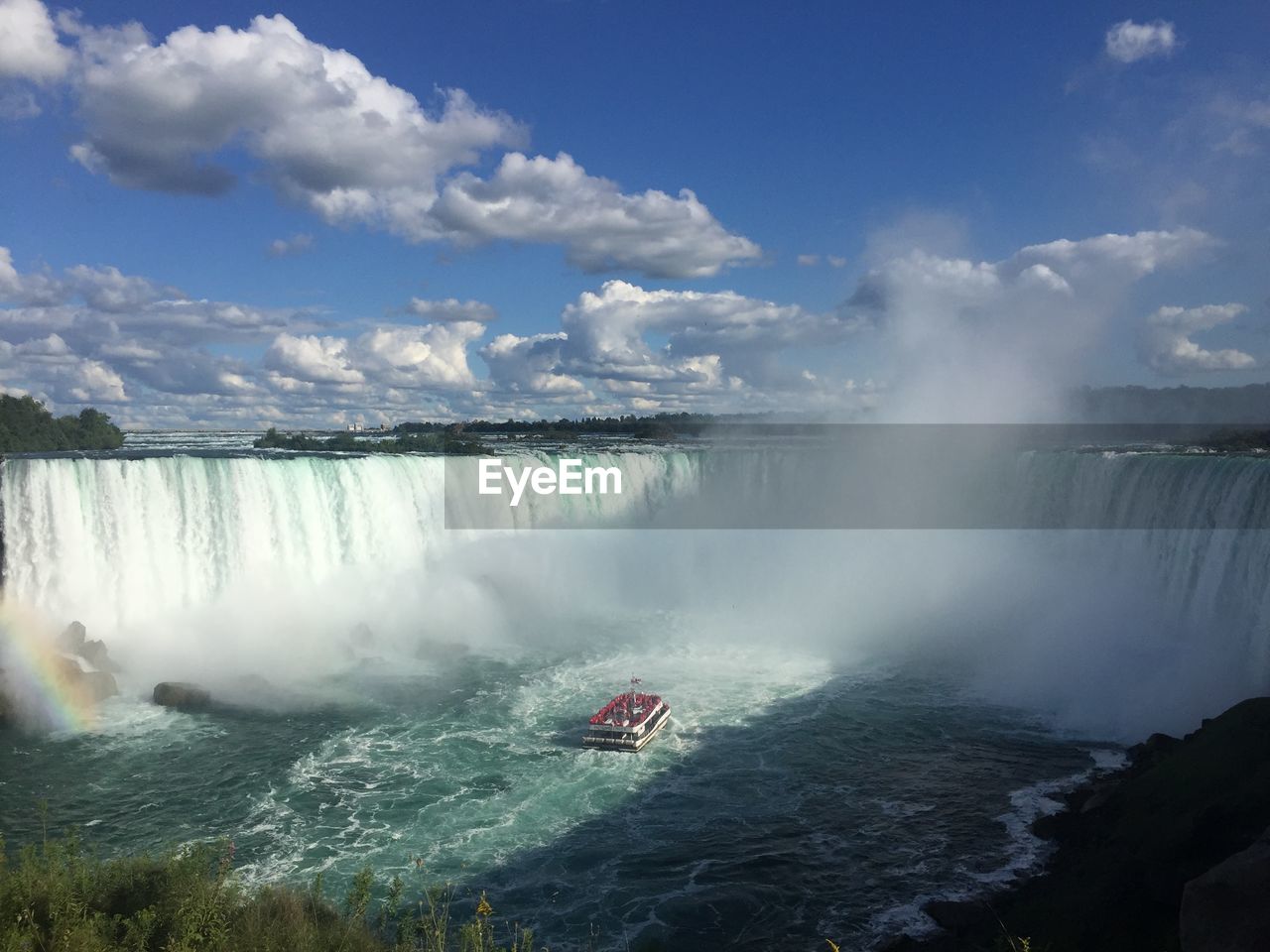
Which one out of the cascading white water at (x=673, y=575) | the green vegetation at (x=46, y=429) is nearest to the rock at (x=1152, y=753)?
the cascading white water at (x=673, y=575)

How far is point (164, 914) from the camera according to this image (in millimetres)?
7957

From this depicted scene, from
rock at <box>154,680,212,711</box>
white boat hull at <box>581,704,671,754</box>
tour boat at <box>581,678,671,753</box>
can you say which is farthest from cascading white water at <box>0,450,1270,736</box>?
white boat hull at <box>581,704,671,754</box>

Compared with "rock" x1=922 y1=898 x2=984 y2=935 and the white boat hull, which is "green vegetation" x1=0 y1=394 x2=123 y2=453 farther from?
"rock" x1=922 y1=898 x2=984 y2=935

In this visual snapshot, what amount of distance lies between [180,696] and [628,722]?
11566 millimetres

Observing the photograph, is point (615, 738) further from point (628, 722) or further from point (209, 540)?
point (209, 540)

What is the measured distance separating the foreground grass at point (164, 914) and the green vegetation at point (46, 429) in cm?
5410

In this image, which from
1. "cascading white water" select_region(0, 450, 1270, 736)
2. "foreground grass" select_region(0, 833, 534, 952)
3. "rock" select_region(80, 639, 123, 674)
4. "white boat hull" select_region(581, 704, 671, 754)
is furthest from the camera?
"cascading white water" select_region(0, 450, 1270, 736)

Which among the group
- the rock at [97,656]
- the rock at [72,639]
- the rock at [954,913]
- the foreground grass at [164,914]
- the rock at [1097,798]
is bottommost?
the rock at [954,913]

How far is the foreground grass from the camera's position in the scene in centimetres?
704

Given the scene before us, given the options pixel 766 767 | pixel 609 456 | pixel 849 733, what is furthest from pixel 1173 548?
pixel 609 456

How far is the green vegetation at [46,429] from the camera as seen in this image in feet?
179

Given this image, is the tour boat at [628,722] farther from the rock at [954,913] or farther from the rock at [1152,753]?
the rock at [1152,753]

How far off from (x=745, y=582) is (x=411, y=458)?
15.2 metres

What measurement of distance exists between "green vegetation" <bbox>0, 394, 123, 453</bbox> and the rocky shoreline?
192 feet
